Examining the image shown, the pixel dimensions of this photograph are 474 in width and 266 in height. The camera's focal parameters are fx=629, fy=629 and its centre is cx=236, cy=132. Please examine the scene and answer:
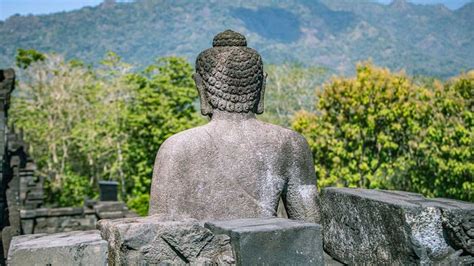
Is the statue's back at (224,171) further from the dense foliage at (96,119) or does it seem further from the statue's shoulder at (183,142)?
the dense foliage at (96,119)

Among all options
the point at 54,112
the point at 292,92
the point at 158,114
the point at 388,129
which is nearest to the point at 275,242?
the point at 388,129

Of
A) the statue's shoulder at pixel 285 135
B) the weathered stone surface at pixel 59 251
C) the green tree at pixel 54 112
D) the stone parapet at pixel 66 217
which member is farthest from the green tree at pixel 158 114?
the weathered stone surface at pixel 59 251

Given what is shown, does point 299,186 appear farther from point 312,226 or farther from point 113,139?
point 113,139

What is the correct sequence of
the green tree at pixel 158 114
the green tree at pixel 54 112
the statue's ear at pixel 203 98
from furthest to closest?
the green tree at pixel 54 112, the green tree at pixel 158 114, the statue's ear at pixel 203 98

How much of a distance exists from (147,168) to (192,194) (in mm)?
24824

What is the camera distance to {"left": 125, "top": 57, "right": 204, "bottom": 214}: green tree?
91.0 feet

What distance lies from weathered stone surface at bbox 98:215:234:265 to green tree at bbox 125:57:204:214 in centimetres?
2432

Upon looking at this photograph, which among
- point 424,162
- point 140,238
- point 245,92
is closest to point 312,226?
point 140,238

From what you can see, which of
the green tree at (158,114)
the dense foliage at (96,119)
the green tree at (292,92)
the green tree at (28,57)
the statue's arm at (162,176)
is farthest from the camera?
the green tree at (292,92)

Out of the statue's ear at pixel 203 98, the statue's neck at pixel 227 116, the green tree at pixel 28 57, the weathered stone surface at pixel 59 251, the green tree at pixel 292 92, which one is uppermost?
the statue's ear at pixel 203 98

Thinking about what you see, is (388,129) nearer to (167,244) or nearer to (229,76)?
(229,76)

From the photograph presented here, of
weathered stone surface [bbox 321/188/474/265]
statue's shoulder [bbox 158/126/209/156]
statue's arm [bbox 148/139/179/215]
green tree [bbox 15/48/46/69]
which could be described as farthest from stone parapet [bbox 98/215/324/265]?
green tree [bbox 15/48/46/69]

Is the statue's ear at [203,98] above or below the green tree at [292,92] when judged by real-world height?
above

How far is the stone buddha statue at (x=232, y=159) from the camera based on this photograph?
3.58 m
